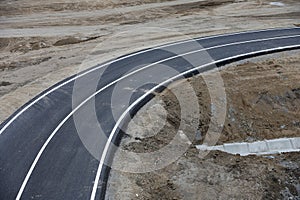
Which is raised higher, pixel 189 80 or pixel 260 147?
pixel 189 80

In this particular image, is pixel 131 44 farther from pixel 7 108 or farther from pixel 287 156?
pixel 287 156

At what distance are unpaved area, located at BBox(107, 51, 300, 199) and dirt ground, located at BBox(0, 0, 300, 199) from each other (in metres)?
0.05

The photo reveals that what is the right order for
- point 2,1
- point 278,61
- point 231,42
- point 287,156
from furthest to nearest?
point 2,1 < point 231,42 < point 278,61 < point 287,156

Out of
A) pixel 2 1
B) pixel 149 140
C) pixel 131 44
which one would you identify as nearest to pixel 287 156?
pixel 149 140

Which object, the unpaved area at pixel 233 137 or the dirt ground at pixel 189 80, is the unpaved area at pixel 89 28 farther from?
the unpaved area at pixel 233 137

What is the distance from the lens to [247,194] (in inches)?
544

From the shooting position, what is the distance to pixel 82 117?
17641 mm

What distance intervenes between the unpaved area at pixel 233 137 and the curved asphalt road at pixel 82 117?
0.95 meters

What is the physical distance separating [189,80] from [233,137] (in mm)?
4469

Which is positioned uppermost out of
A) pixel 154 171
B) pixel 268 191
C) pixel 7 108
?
pixel 7 108

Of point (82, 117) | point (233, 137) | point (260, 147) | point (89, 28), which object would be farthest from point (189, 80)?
point (89, 28)

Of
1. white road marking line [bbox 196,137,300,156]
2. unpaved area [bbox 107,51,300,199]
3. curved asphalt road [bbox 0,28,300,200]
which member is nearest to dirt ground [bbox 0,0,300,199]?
unpaved area [bbox 107,51,300,199]

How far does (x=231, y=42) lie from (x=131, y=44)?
24.4 ft

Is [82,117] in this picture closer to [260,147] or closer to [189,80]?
[189,80]
